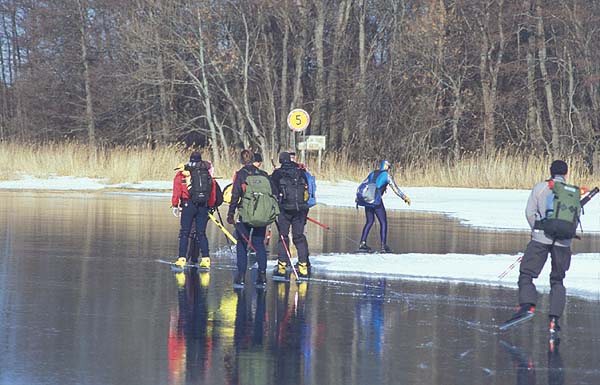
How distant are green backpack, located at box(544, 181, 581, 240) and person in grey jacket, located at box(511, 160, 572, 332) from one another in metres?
0.07

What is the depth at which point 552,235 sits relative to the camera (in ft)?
34.0

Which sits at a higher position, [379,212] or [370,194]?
[370,194]

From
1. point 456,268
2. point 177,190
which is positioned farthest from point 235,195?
point 456,268

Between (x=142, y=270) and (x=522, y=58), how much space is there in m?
37.5

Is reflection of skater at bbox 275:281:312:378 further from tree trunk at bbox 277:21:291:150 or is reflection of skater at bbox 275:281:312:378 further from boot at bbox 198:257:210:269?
tree trunk at bbox 277:21:291:150

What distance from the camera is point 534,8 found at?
47938mm

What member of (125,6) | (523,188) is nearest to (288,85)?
(125,6)

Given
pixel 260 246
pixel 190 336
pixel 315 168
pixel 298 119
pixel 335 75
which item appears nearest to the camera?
pixel 190 336

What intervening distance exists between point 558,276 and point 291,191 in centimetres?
447

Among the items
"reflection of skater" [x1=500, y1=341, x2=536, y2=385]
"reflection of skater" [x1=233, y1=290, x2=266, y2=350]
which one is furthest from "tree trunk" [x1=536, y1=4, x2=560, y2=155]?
"reflection of skater" [x1=500, y1=341, x2=536, y2=385]

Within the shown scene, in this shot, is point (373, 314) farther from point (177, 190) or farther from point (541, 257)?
point (177, 190)

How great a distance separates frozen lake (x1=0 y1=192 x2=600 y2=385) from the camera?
8250mm

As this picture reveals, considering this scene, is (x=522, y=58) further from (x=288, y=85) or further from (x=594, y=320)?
(x=594, y=320)

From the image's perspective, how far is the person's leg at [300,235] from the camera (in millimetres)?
14375
